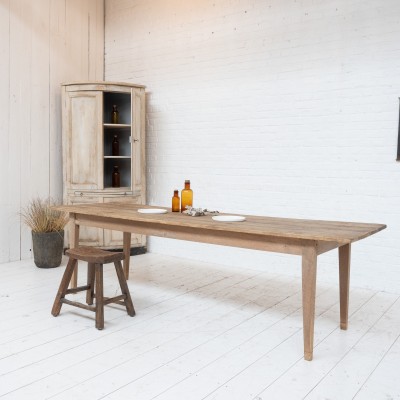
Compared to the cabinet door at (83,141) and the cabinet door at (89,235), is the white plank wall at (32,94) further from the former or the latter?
the cabinet door at (89,235)

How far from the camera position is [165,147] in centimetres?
620

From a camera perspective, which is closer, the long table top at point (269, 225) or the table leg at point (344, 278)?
the long table top at point (269, 225)

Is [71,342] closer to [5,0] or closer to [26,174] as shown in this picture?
[26,174]

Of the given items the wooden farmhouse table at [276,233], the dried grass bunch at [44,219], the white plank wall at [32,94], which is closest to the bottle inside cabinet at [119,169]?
the white plank wall at [32,94]

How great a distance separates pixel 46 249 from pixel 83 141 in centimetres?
136

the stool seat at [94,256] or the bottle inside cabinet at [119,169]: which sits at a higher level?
the bottle inside cabinet at [119,169]

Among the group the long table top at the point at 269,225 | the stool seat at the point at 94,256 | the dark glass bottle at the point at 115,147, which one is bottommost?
the stool seat at the point at 94,256

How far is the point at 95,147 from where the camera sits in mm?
5773

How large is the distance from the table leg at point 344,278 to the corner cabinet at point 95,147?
3.17m

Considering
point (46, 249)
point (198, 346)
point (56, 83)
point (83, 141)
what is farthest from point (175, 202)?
point (56, 83)

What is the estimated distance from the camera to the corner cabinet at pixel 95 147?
18.8 ft

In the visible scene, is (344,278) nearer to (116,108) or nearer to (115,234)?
(115,234)

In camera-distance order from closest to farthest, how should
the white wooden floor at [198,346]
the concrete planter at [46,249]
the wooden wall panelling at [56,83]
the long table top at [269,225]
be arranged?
the white wooden floor at [198,346] → the long table top at [269,225] → the concrete planter at [46,249] → the wooden wall panelling at [56,83]

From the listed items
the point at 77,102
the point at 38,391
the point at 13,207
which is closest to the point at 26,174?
the point at 13,207
